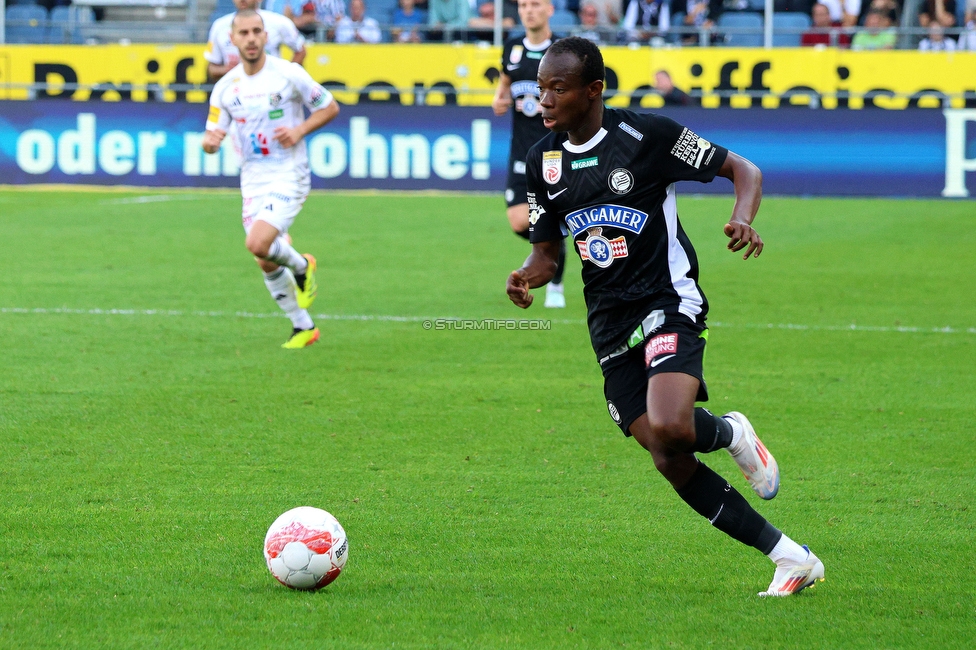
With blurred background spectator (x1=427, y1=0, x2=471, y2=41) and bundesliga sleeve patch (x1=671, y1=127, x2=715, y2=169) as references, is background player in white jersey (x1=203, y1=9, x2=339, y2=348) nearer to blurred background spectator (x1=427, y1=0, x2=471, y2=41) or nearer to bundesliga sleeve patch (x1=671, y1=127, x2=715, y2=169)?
bundesliga sleeve patch (x1=671, y1=127, x2=715, y2=169)

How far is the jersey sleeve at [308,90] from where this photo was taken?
9.21m

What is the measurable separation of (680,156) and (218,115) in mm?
5258

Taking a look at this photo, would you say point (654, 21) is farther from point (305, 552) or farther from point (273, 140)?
point (305, 552)

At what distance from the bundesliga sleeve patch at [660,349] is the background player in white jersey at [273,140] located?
4.86 m

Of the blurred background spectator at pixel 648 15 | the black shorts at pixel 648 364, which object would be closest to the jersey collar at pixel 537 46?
the black shorts at pixel 648 364

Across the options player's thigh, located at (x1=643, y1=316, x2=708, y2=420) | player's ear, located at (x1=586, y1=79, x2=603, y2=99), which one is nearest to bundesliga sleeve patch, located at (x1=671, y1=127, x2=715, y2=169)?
player's ear, located at (x1=586, y1=79, x2=603, y2=99)

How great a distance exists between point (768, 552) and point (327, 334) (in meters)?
5.55

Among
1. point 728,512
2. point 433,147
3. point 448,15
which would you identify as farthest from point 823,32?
point 728,512

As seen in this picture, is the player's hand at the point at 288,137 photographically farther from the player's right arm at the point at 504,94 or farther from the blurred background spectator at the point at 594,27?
the blurred background spectator at the point at 594,27

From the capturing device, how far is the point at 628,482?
570cm

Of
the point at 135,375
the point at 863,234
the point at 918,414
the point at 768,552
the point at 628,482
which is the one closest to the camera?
the point at 768,552

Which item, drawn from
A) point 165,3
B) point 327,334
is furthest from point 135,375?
point 165,3

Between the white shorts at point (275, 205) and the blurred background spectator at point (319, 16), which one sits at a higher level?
the blurred background spectator at point (319, 16)

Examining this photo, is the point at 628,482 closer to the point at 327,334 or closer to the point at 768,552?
the point at 768,552
